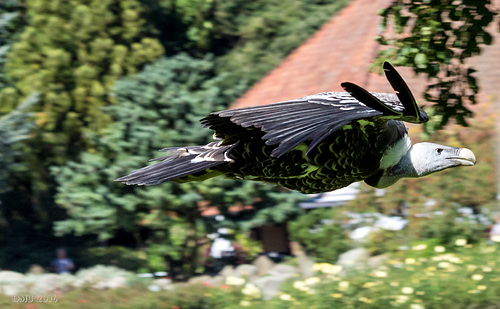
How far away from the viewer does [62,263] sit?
13.4 m

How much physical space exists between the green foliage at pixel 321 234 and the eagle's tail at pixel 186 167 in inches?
265

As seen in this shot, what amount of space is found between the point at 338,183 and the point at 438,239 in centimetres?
627

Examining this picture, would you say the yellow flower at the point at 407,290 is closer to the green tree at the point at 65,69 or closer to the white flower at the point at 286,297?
the white flower at the point at 286,297

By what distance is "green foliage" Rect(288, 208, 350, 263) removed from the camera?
10.1m

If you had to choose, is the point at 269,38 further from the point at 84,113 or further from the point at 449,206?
the point at 449,206

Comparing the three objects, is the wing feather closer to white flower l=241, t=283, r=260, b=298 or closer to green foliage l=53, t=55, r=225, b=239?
white flower l=241, t=283, r=260, b=298

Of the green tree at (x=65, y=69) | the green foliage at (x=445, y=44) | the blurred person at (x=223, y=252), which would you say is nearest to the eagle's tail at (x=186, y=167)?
the green foliage at (x=445, y=44)

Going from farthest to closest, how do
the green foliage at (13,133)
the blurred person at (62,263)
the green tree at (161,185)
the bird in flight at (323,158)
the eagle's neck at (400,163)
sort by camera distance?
1. the blurred person at (62,263)
2. the green foliage at (13,133)
3. the green tree at (161,185)
4. the eagle's neck at (400,163)
5. the bird in flight at (323,158)

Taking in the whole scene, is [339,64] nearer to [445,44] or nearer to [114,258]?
[114,258]

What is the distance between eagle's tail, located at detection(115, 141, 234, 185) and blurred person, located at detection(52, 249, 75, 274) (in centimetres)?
1049

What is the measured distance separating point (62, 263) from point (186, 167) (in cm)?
1087

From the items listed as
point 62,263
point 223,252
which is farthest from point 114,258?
point 223,252

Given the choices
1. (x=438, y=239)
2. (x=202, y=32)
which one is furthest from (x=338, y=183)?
(x=202, y=32)

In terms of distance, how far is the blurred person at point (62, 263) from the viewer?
1329cm
